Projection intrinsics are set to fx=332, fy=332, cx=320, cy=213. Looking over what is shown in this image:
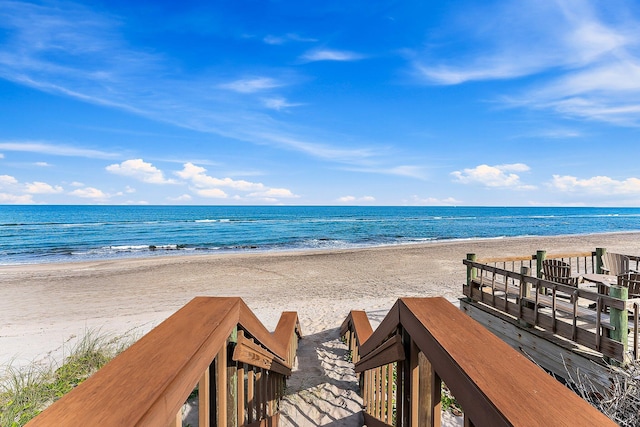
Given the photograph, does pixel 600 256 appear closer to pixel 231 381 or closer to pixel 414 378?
pixel 414 378

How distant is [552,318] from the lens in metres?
5.07

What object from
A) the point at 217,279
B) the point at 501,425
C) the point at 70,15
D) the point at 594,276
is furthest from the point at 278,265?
the point at 501,425

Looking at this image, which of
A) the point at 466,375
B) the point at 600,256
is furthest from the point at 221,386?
the point at 600,256

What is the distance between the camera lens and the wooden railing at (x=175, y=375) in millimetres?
792

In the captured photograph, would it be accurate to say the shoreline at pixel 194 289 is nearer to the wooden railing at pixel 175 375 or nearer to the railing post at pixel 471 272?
the railing post at pixel 471 272

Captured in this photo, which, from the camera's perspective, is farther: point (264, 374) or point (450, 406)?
point (450, 406)

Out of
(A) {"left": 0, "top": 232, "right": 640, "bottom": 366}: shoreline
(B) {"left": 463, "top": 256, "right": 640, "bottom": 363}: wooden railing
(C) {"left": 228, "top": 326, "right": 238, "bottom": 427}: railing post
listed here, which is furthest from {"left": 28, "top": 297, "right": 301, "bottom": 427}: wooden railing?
(A) {"left": 0, "top": 232, "right": 640, "bottom": 366}: shoreline

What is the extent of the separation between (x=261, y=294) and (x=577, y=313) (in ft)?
30.9

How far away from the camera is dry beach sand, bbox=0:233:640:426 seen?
16.2ft

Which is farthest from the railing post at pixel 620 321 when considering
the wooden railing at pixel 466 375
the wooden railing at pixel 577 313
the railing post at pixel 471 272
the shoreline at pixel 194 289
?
the shoreline at pixel 194 289

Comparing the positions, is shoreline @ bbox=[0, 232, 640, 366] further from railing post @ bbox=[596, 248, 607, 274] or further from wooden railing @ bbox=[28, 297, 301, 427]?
wooden railing @ bbox=[28, 297, 301, 427]

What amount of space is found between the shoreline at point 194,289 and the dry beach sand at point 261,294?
4 cm

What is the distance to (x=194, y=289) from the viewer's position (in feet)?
42.9

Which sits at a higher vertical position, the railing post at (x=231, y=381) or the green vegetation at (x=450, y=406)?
the railing post at (x=231, y=381)
